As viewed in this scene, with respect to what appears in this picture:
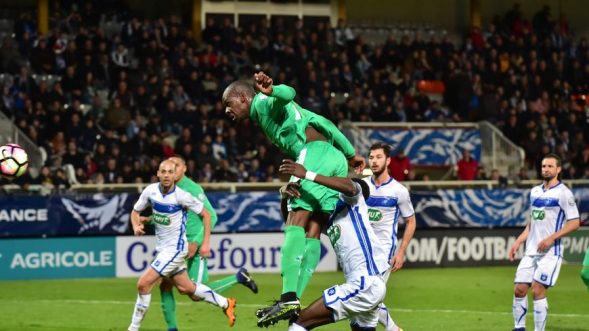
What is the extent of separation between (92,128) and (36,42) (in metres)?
3.48

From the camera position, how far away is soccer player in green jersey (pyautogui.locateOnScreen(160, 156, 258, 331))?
519 inches

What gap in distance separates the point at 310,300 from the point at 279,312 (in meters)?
8.73

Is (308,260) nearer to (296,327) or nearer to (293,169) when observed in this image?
(296,327)

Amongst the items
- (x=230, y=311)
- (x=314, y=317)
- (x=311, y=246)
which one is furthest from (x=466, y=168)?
(x=314, y=317)

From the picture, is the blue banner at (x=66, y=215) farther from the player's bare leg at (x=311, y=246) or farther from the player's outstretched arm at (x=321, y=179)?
the player's outstretched arm at (x=321, y=179)

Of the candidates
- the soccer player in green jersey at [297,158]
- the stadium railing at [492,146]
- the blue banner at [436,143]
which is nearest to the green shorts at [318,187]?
the soccer player in green jersey at [297,158]

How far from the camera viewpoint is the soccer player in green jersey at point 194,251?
43.2ft

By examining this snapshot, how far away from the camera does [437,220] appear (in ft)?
81.3

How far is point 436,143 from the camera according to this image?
28875mm

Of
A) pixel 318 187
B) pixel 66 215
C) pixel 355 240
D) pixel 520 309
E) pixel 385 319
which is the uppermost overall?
pixel 318 187

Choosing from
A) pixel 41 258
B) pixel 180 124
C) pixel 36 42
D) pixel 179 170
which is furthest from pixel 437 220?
pixel 179 170

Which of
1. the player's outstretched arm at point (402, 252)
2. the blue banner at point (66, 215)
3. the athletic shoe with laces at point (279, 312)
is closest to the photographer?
the athletic shoe with laces at point (279, 312)

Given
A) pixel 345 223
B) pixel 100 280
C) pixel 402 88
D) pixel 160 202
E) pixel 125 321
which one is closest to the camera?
pixel 345 223

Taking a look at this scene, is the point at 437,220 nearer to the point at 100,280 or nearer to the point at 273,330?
the point at 100,280
